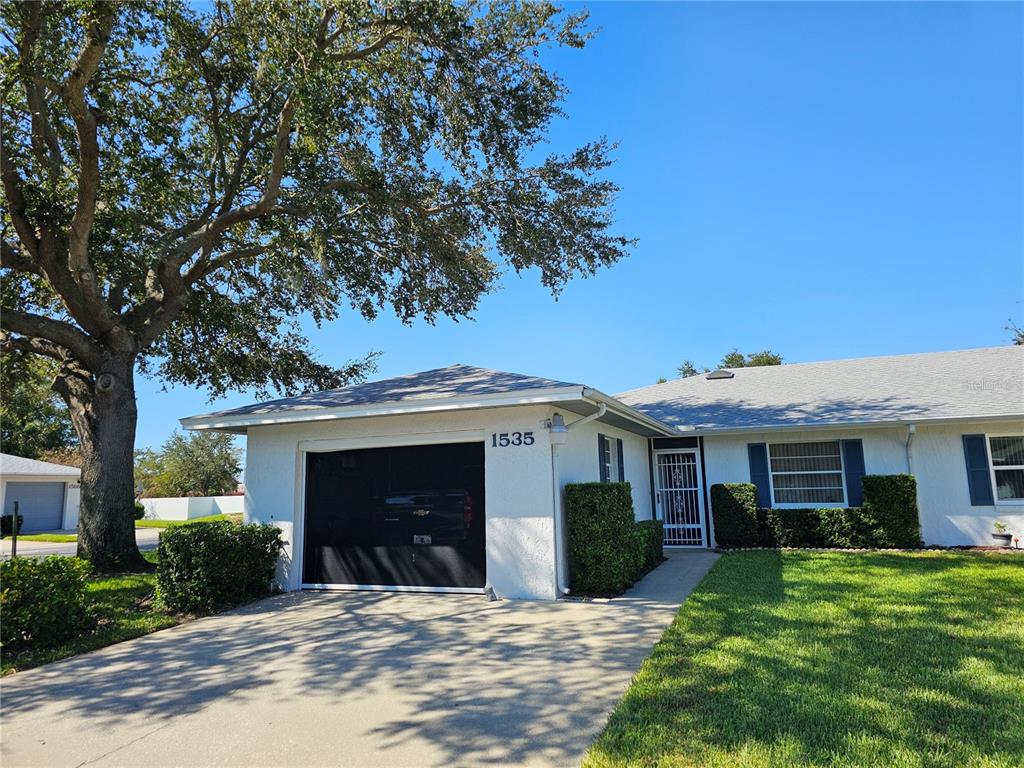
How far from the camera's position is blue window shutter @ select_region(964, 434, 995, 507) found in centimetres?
1224

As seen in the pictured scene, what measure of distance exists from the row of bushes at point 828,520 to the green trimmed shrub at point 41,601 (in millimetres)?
11604

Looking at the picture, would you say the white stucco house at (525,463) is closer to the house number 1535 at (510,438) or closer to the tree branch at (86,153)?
the house number 1535 at (510,438)

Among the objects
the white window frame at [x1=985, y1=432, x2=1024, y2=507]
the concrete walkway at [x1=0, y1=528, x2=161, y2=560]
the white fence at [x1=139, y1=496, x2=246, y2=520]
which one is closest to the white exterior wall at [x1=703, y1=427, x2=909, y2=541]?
the white window frame at [x1=985, y1=432, x2=1024, y2=507]

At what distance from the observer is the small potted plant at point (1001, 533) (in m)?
11.9

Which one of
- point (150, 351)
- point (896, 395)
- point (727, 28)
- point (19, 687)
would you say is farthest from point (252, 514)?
point (896, 395)

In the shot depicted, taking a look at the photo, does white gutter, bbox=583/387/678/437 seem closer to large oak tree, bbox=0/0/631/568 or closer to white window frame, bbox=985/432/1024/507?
large oak tree, bbox=0/0/631/568

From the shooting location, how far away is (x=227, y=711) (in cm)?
439

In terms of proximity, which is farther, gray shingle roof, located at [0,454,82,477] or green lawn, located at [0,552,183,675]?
gray shingle roof, located at [0,454,82,477]

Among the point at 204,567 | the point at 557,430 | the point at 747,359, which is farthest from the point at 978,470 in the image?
the point at 747,359

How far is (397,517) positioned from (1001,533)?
39.3 ft

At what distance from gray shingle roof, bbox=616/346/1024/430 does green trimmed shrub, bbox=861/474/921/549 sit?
1303 mm

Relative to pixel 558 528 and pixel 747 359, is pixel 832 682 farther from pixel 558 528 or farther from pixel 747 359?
pixel 747 359

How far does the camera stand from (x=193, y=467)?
4347 centimetres

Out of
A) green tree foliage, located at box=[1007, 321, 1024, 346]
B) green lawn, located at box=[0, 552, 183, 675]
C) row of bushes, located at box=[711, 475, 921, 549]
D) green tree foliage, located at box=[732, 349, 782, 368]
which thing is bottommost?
green lawn, located at box=[0, 552, 183, 675]
